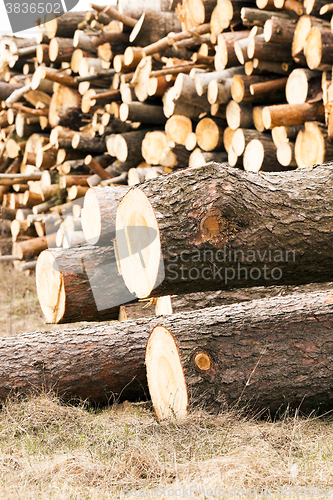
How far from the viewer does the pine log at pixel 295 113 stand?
4016mm

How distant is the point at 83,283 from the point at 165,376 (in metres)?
1.20

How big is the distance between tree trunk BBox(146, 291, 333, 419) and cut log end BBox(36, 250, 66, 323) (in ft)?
3.85

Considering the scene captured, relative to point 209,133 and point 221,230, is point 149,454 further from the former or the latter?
point 209,133

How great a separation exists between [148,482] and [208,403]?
1.95 feet

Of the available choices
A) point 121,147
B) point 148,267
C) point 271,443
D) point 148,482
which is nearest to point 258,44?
point 121,147

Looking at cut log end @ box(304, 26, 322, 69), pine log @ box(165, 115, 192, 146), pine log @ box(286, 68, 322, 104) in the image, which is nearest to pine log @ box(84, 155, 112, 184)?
pine log @ box(165, 115, 192, 146)

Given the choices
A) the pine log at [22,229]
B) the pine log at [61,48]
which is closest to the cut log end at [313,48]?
the pine log at [61,48]

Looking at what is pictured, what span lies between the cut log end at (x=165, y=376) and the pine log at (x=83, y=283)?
89cm

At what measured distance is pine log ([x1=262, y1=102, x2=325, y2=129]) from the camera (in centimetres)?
402

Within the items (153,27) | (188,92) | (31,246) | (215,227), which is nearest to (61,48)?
(153,27)

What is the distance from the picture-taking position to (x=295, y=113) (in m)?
4.03

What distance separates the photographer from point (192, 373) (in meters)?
2.50

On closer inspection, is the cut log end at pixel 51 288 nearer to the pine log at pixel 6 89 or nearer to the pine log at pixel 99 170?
the pine log at pixel 99 170

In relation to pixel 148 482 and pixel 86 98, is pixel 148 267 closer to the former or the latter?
pixel 148 482
